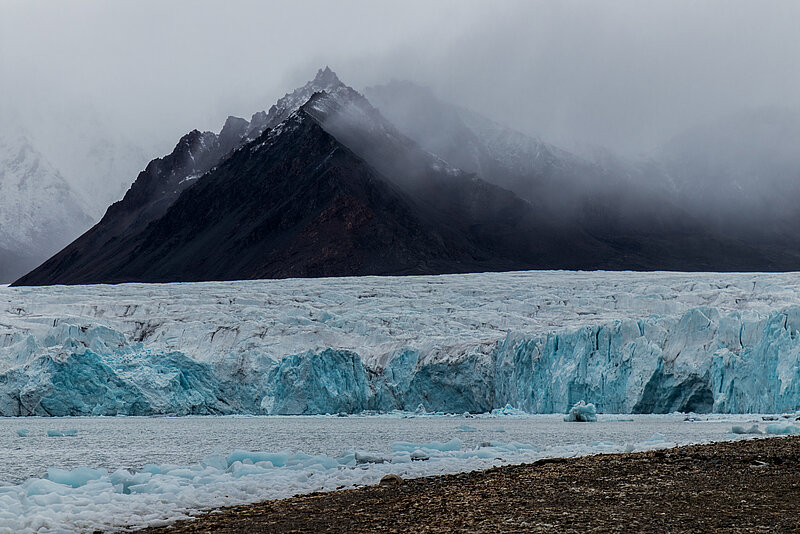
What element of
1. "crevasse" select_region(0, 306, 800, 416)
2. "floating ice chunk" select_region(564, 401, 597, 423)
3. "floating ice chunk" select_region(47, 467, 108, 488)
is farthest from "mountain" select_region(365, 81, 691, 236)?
"floating ice chunk" select_region(47, 467, 108, 488)

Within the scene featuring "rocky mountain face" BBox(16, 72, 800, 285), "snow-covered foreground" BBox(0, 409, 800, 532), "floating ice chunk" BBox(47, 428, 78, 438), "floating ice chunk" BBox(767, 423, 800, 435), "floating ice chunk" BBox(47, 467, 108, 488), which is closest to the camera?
"snow-covered foreground" BBox(0, 409, 800, 532)

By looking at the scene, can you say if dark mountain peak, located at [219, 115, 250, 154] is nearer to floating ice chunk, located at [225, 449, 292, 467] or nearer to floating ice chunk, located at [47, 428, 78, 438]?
floating ice chunk, located at [47, 428, 78, 438]

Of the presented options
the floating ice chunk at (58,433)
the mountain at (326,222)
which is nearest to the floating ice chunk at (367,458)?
the floating ice chunk at (58,433)

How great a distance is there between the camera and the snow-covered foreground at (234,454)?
8.79m

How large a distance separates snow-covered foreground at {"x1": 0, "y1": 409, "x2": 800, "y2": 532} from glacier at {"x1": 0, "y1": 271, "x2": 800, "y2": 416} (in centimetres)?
127

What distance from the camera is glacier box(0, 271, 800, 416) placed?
2728 centimetres

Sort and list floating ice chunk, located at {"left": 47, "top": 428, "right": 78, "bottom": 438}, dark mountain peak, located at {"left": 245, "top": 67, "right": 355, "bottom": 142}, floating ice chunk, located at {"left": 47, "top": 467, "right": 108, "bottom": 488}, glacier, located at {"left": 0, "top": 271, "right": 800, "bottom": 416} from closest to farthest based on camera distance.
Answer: floating ice chunk, located at {"left": 47, "top": 467, "right": 108, "bottom": 488}, floating ice chunk, located at {"left": 47, "top": 428, "right": 78, "bottom": 438}, glacier, located at {"left": 0, "top": 271, "right": 800, "bottom": 416}, dark mountain peak, located at {"left": 245, "top": 67, "right": 355, "bottom": 142}

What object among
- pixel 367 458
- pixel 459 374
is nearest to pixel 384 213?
pixel 459 374

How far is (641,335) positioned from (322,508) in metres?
21.7

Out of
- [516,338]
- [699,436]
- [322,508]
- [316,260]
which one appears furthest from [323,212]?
[322,508]

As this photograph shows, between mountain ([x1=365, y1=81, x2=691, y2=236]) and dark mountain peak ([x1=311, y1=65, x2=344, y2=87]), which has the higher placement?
dark mountain peak ([x1=311, y1=65, x2=344, y2=87])

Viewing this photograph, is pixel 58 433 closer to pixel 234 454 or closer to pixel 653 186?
pixel 234 454

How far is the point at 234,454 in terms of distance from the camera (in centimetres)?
1264

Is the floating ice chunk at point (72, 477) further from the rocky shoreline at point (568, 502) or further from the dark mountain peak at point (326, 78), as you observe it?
the dark mountain peak at point (326, 78)
